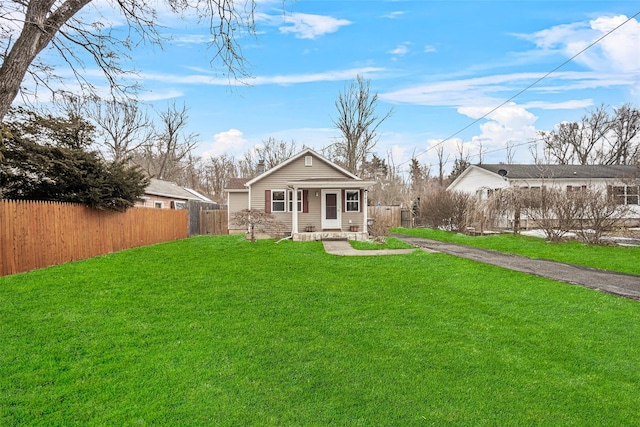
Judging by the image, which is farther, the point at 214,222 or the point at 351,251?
the point at 214,222

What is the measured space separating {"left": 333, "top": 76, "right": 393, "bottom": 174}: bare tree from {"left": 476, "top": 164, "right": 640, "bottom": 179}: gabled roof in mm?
8883

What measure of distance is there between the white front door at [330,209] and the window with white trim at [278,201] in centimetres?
205

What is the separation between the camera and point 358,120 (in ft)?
100

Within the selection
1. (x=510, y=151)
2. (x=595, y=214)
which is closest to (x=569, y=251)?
(x=595, y=214)

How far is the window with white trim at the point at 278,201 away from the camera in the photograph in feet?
62.7

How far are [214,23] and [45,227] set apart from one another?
694cm

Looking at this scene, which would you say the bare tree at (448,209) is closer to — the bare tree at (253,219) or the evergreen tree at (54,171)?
the bare tree at (253,219)

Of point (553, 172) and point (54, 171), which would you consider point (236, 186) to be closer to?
point (54, 171)

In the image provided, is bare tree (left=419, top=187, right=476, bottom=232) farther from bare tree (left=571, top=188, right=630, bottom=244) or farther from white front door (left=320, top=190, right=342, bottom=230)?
white front door (left=320, top=190, right=342, bottom=230)

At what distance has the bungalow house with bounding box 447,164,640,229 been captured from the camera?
22703mm

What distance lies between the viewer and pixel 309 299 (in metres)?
6.37

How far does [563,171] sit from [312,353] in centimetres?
2729

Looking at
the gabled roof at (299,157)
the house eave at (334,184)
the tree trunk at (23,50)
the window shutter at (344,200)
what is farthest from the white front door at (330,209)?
the tree trunk at (23,50)

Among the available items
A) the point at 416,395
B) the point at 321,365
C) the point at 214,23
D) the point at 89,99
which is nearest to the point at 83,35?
the point at 89,99
